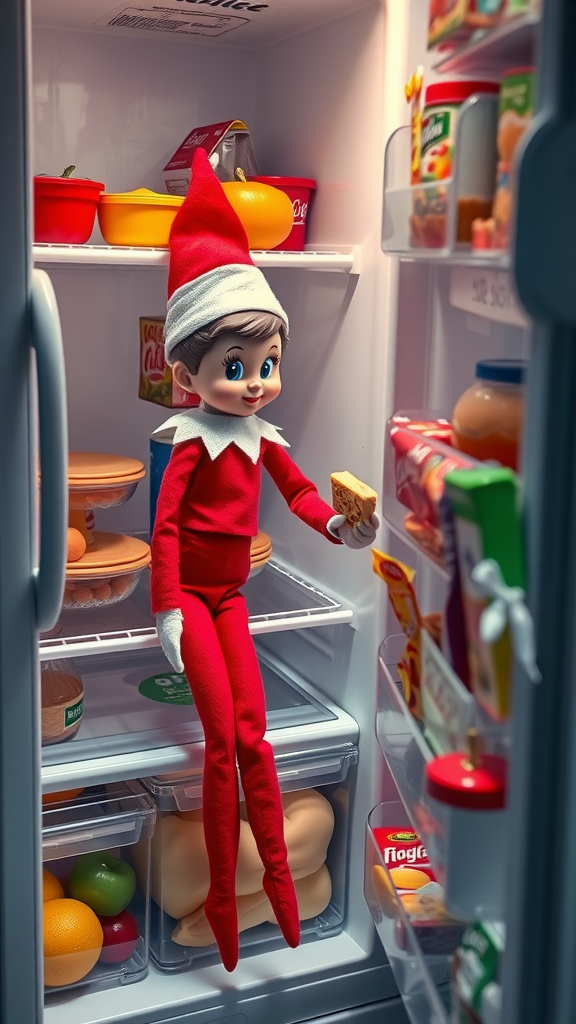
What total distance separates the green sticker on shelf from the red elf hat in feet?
2.07

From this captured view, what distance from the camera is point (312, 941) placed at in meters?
1.96

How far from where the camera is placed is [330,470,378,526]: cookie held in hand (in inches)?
64.5

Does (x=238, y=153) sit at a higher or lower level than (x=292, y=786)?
higher

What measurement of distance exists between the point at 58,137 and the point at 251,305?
62 centimetres

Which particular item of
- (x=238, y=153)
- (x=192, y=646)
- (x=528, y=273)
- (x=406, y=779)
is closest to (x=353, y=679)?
(x=192, y=646)

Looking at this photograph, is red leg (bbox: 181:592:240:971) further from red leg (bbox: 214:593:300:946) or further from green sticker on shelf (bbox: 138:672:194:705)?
green sticker on shelf (bbox: 138:672:194:705)

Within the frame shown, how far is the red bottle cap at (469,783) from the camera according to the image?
0.93 m

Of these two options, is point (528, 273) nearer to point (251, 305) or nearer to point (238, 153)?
point (251, 305)

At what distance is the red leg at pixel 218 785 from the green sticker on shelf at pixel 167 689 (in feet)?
0.92

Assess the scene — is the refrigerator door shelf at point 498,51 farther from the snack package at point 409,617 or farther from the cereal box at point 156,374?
the cereal box at point 156,374

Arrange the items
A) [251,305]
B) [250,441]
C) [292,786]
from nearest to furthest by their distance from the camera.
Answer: [251,305] < [250,441] < [292,786]

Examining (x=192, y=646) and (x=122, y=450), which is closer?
(x=192, y=646)

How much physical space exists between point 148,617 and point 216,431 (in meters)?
0.40

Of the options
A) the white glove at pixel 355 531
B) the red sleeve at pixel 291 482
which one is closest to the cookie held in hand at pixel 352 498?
the white glove at pixel 355 531
